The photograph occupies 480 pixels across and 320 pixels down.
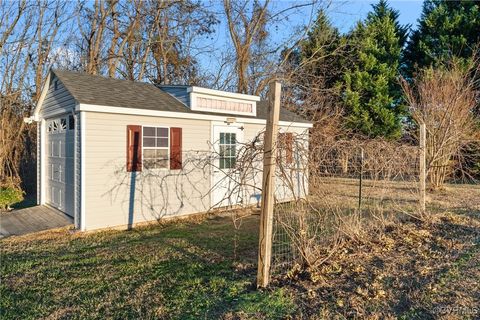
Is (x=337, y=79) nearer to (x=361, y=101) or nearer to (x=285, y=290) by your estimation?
(x=361, y=101)

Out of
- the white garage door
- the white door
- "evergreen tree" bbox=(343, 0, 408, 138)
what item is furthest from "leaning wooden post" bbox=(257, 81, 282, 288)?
"evergreen tree" bbox=(343, 0, 408, 138)

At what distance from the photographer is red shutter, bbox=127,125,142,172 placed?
708cm

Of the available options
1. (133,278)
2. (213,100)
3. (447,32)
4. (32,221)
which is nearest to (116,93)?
(213,100)

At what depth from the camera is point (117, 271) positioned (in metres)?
4.26

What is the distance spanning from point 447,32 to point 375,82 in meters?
4.33

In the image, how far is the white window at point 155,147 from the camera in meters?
7.37

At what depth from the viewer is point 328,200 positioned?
4484mm

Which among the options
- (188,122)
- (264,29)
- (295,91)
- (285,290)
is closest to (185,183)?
(188,122)

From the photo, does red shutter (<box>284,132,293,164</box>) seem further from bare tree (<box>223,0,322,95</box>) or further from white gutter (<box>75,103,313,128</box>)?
bare tree (<box>223,0,322,95</box>)

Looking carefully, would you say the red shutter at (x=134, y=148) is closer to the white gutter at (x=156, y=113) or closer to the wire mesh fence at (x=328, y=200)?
the white gutter at (x=156, y=113)

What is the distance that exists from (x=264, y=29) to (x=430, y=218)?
50.0ft

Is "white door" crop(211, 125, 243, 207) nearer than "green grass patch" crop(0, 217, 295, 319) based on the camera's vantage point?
No

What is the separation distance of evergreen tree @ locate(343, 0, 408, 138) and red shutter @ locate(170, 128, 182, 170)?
11.7 metres

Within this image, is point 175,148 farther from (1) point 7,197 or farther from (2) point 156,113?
(1) point 7,197
